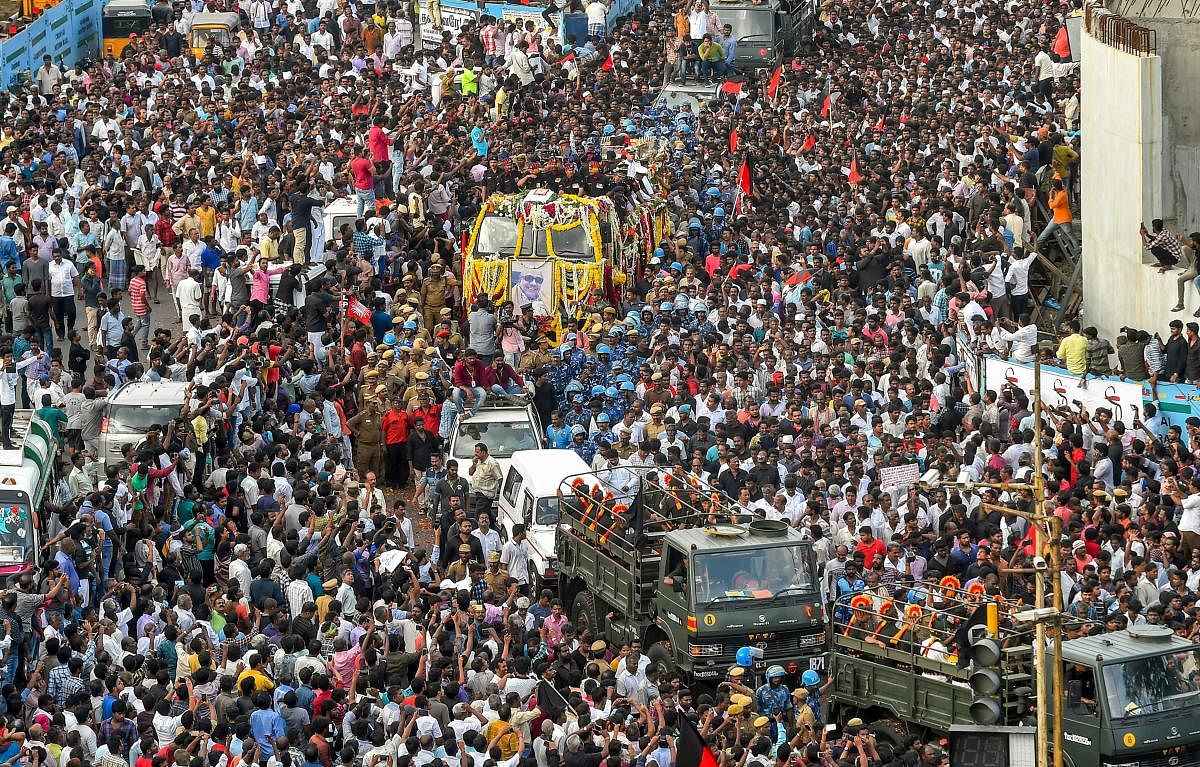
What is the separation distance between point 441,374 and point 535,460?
371 cm

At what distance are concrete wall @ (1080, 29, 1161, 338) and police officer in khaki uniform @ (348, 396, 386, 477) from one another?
10238mm

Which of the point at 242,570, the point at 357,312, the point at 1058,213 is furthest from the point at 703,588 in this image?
the point at 1058,213

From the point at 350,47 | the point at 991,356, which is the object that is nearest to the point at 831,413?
the point at 991,356

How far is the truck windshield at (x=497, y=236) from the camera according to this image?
32750 mm

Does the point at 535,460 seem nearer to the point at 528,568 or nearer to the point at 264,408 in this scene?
the point at 528,568

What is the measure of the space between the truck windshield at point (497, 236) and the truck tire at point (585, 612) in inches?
371

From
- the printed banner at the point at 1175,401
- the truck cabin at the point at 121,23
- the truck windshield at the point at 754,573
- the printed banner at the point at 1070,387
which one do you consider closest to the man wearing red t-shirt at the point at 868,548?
the truck windshield at the point at 754,573

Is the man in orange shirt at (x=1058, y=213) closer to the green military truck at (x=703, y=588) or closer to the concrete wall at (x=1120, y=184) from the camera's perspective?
the concrete wall at (x=1120, y=184)

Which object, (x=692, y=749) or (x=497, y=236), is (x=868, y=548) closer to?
(x=692, y=749)

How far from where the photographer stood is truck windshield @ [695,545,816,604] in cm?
2189

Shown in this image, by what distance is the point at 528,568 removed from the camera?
24859 mm

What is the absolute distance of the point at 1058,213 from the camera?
1352 inches

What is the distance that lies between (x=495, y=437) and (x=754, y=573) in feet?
20.5

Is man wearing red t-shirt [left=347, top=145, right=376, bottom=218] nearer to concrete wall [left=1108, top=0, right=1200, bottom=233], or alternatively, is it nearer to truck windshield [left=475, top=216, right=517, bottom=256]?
truck windshield [left=475, top=216, right=517, bottom=256]
